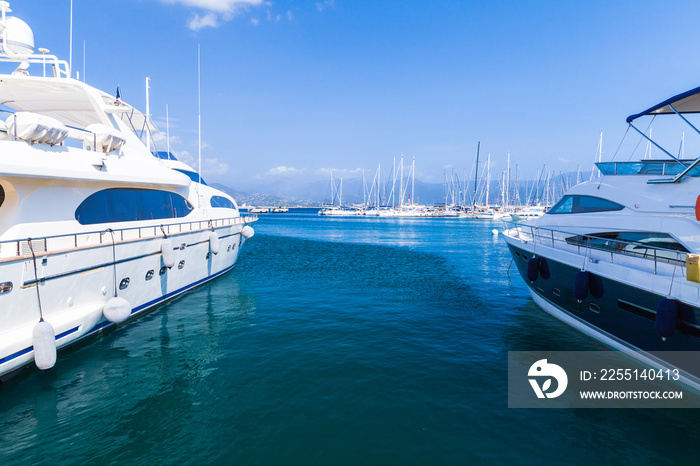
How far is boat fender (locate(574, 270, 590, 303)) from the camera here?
30.8 ft

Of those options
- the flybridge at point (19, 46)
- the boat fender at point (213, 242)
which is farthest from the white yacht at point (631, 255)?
the flybridge at point (19, 46)

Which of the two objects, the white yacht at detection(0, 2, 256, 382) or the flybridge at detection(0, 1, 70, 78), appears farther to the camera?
the flybridge at detection(0, 1, 70, 78)

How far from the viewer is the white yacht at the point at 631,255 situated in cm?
705

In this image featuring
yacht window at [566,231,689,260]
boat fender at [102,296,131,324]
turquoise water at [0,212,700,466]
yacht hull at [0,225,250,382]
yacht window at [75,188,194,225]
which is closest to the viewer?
turquoise water at [0,212,700,466]

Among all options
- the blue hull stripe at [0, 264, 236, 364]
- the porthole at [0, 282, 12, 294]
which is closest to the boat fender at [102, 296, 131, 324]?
the blue hull stripe at [0, 264, 236, 364]

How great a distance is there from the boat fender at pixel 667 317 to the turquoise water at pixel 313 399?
1.48 metres

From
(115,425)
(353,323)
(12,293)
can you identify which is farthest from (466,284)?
(12,293)

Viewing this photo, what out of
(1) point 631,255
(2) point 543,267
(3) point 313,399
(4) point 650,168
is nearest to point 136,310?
(3) point 313,399

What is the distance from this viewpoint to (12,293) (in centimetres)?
734

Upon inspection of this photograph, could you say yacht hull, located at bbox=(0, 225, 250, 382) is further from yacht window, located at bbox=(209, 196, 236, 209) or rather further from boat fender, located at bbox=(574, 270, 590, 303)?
boat fender, located at bbox=(574, 270, 590, 303)

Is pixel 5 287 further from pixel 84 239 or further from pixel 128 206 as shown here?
pixel 128 206

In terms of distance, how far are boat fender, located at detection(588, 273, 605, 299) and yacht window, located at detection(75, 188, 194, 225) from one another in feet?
46.7

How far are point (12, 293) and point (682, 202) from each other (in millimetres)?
16107

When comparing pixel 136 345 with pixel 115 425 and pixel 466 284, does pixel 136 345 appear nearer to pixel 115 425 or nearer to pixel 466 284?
pixel 115 425
